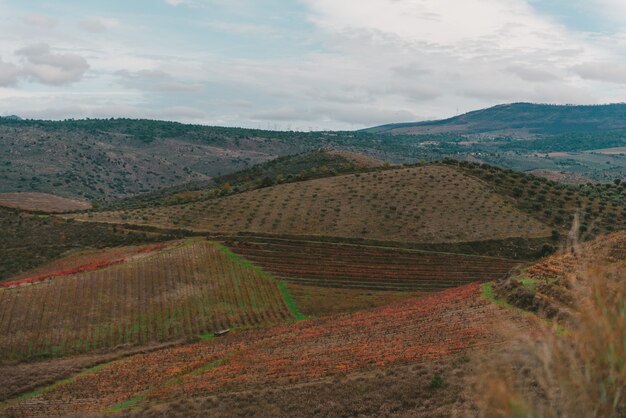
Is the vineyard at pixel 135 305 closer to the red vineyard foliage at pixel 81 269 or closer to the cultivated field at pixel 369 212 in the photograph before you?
the red vineyard foliage at pixel 81 269

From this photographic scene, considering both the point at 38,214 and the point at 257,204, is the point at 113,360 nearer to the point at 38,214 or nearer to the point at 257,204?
the point at 257,204

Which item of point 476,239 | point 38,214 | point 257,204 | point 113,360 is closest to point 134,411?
point 113,360

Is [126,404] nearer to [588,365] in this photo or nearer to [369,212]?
[588,365]

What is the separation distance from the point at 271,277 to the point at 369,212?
3045 cm

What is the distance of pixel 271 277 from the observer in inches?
2480

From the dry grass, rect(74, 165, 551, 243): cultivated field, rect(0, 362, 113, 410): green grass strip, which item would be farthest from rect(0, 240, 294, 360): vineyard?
rect(74, 165, 551, 243): cultivated field

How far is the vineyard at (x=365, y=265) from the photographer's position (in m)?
63.7

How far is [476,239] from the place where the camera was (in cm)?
7825

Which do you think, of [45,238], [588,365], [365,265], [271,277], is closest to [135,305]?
[271,277]

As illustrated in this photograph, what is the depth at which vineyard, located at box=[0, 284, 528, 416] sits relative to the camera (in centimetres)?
2725

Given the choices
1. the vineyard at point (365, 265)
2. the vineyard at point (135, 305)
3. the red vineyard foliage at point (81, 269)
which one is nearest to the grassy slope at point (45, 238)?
the red vineyard foliage at point (81, 269)

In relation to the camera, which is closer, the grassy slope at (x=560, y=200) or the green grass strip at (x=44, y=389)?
the green grass strip at (x=44, y=389)

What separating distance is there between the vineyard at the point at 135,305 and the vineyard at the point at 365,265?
503 centimetres

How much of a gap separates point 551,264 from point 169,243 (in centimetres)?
5109
